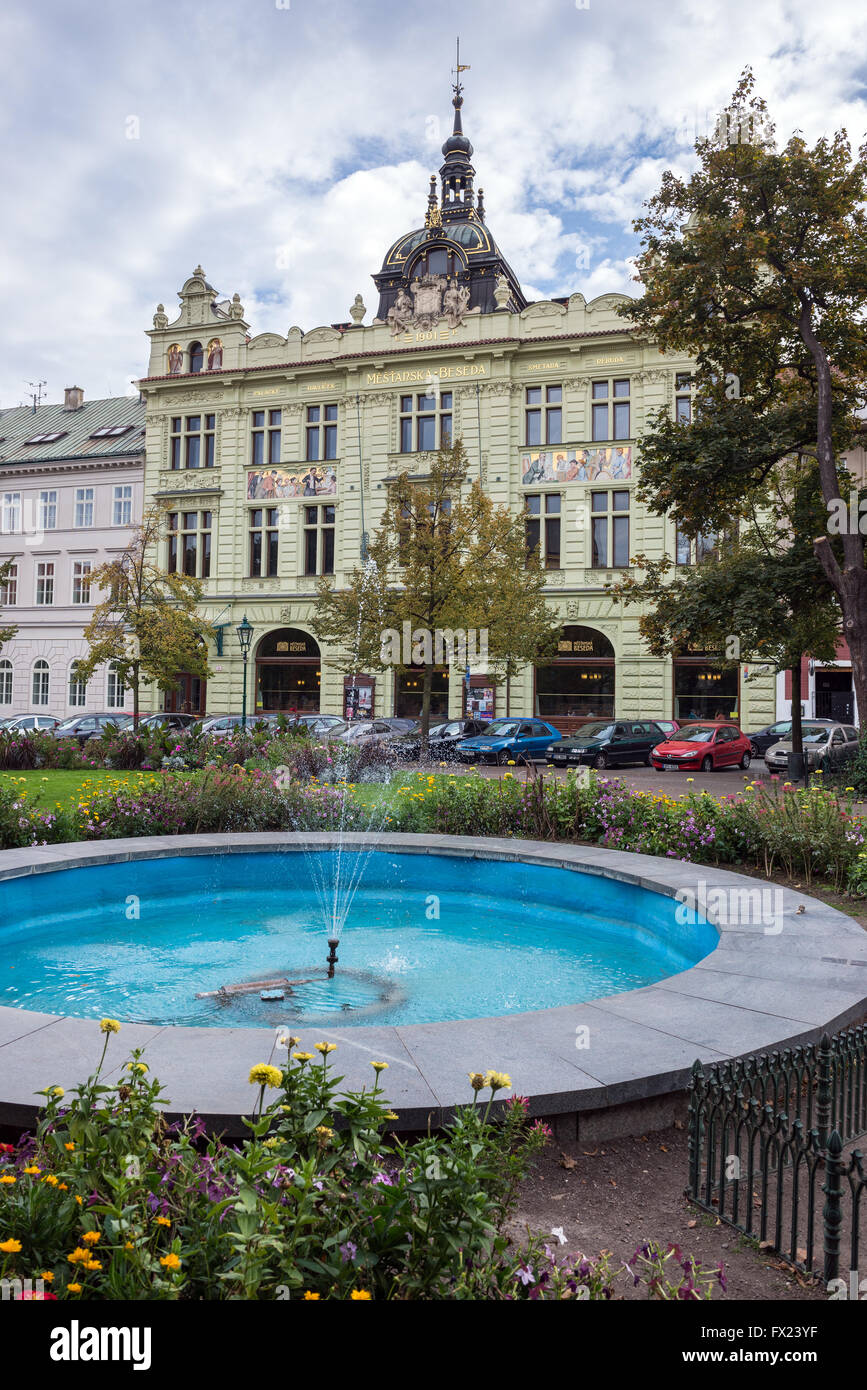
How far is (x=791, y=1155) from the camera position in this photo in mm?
4016

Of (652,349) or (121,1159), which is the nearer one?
(121,1159)

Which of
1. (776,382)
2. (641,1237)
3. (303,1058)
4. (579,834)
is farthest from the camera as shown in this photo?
(776,382)

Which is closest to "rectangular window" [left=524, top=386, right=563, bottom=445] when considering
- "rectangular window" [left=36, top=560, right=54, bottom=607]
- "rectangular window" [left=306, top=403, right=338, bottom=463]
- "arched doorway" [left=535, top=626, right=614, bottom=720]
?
"arched doorway" [left=535, top=626, right=614, bottom=720]

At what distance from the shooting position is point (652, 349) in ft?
122

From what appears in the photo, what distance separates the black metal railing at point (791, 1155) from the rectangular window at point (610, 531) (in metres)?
34.5

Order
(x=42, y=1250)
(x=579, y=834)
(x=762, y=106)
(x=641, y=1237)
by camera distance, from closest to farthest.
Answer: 1. (x=42, y=1250)
2. (x=641, y=1237)
3. (x=579, y=834)
4. (x=762, y=106)

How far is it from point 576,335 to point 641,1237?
125ft

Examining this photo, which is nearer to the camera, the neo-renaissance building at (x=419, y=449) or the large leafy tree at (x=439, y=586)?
the large leafy tree at (x=439, y=586)

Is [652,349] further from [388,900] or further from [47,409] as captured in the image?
[47,409]

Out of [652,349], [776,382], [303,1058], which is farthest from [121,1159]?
[652,349]

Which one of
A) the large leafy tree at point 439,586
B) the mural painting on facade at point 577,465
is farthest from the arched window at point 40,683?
the mural painting on facade at point 577,465

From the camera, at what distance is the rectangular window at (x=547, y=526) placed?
127 ft

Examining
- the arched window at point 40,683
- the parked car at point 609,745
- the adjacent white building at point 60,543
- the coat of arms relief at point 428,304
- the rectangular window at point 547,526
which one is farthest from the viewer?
the arched window at point 40,683

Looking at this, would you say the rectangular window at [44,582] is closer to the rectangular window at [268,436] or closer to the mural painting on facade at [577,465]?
the rectangular window at [268,436]
